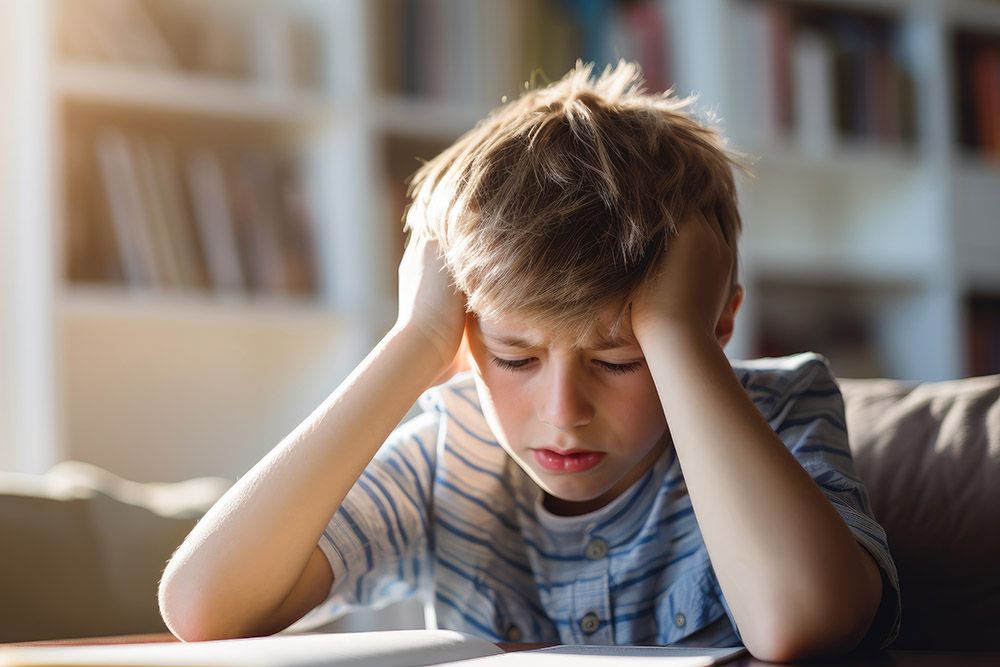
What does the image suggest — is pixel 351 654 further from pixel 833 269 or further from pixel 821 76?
pixel 821 76

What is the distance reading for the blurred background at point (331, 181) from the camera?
1.91 metres

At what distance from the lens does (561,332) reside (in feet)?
2.71

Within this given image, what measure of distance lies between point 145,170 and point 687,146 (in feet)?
4.10

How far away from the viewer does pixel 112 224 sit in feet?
6.28

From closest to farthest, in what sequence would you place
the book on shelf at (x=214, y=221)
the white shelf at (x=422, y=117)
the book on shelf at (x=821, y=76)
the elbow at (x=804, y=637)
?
the elbow at (x=804, y=637) → the book on shelf at (x=214, y=221) → the white shelf at (x=422, y=117) → the book on shelf at (x=821, y=76)

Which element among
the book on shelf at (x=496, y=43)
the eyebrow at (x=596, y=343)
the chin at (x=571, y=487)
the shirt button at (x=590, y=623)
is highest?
the book on shelf at (x=496, y=43)

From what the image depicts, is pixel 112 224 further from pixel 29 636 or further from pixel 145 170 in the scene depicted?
pixel 29 636

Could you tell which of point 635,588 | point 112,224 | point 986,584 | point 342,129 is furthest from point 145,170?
point 986,584

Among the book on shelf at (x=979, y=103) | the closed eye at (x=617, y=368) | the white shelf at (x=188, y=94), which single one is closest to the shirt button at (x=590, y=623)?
the closed eye at (x=617, y=368)

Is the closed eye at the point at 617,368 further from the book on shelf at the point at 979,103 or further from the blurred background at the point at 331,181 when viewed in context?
the book on shelf at the point at 979,103

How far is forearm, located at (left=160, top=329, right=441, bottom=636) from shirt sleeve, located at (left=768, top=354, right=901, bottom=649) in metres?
0.33

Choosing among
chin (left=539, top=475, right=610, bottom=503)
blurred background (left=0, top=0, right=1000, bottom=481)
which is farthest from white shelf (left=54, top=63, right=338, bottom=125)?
chin (left=539, top=475, right=610, bottom=503)

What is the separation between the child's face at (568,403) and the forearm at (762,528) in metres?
0.06

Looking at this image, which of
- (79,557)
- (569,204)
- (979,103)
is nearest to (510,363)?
(569,204)
